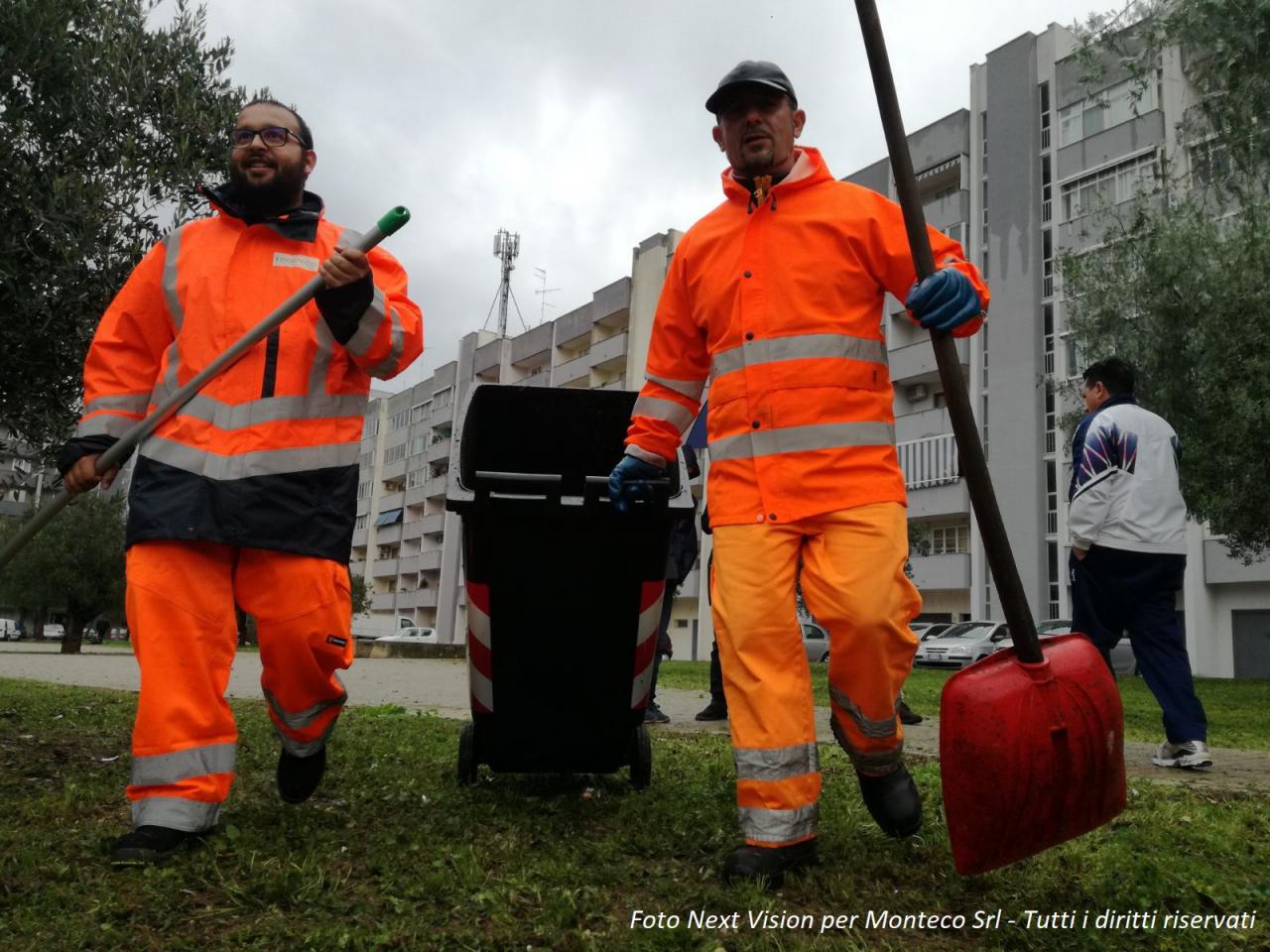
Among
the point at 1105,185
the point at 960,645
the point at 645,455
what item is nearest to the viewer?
the point at 645,455

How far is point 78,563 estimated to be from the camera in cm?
3244

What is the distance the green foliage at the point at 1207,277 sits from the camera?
1388cm

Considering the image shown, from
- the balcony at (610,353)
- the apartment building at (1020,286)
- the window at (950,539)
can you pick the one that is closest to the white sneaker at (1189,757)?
the apartment building at (1020,286)

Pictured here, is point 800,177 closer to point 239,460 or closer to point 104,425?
point 239,460

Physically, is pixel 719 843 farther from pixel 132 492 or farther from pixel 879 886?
pixel 132 492

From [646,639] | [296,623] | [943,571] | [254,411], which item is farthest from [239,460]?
[943,571]

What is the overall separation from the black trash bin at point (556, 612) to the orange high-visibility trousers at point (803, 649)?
21.8 inches

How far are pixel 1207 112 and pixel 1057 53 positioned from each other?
25526 millimetres

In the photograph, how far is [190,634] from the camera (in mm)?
3234

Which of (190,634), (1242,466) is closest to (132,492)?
(190,634)

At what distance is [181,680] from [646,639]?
1.51 meters

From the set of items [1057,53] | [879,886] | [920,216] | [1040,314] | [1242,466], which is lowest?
[879,886]

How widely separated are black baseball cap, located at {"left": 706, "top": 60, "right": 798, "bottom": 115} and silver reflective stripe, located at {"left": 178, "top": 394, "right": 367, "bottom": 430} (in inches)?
62.6

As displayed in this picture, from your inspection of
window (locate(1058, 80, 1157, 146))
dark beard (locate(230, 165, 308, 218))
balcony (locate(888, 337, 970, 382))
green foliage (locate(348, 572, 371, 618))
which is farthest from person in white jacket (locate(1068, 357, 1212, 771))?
green foliage (locate(348, 572, 371, 618))
